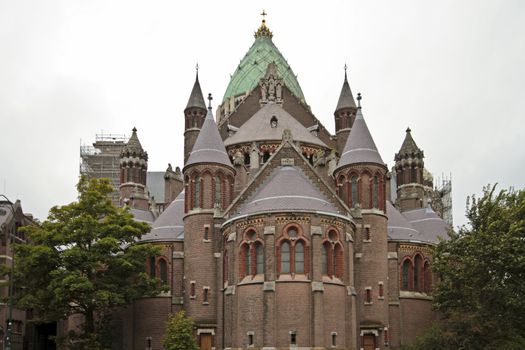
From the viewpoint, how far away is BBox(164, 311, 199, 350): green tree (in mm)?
50875

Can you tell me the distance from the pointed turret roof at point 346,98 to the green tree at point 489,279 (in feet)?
84.3

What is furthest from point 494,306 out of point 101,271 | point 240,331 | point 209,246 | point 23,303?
point 23,303

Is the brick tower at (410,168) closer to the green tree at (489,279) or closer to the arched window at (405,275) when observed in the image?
the arched window at (405,275)

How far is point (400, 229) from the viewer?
62969 mm

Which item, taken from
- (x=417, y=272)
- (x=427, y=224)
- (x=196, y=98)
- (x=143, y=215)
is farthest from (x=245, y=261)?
(x=196, y=98)

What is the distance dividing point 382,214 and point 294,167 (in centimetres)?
760

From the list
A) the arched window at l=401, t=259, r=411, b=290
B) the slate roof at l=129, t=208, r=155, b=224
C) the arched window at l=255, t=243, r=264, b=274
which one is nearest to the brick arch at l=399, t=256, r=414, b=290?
the arched window at l=401, t=259, r=411, b=290

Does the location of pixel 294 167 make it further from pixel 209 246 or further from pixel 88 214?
pixel 88 214

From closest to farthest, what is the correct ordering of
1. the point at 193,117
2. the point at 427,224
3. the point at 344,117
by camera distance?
the point at 427,224 < the point at 344,117 < the point at 193,117

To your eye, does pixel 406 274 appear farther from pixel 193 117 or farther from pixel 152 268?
pixel 193 117

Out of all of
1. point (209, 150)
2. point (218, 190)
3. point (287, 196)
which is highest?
point (209, 150)

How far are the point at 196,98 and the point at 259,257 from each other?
28193 millimetres

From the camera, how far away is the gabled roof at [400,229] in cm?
6212

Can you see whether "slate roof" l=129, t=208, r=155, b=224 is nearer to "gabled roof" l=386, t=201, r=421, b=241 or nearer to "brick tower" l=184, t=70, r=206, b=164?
"brick tower" l=184, t=70, r=206, b=164
